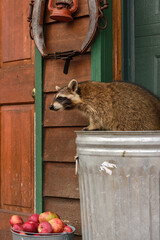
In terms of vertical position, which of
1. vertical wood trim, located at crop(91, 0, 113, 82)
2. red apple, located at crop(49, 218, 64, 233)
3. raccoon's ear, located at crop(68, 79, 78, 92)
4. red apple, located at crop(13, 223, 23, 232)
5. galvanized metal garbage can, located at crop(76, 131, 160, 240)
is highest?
vertical wood trim, located at crop(91, 0, 113, 82)

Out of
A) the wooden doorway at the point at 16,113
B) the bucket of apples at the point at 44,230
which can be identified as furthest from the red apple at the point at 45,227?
the wooden doorway at the point at 16,113

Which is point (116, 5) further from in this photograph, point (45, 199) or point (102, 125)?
point (45, 199)

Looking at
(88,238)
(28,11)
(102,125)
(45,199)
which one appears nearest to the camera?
(88,238)

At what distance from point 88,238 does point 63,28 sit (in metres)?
1.61

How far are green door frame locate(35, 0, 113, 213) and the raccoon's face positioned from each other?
0.26m

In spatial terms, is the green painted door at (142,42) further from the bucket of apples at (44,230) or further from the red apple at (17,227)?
the red apple at (17,227)

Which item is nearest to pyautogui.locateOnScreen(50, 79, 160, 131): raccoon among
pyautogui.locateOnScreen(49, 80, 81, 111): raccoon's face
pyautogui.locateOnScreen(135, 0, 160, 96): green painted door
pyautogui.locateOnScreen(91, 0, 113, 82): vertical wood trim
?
pyautogui.locateOnScreen(49, 80, 81, 111): raccoon's face

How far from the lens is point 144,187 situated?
214 centimetres

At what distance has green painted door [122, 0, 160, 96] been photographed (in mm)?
3041

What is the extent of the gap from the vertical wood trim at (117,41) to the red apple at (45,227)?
3.90 ft

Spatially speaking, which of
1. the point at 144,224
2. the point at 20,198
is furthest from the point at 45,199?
the point at 144,224

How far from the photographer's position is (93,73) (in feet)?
9.40

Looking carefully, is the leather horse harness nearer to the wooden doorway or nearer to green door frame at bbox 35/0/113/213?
green door frame at bbox 35/0/113/213

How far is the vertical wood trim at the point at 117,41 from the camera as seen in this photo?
2953mm
